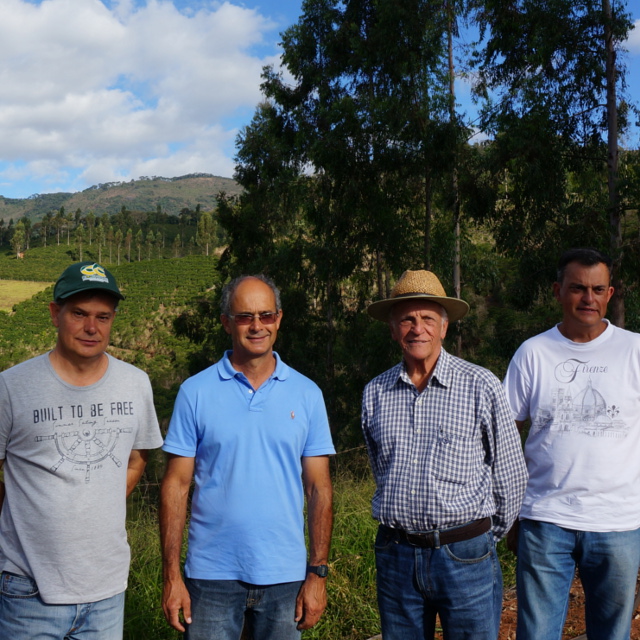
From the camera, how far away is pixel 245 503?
7.45 ft

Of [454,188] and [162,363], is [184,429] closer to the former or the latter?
[454,188]

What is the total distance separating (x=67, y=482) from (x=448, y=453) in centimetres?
128

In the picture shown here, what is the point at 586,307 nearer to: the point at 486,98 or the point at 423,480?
the point at 423,480

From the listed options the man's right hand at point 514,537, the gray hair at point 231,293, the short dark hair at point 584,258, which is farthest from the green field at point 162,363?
the short dark hair at point 584,258

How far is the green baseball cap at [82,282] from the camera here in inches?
89.3

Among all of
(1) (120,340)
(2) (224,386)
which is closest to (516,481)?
(2) (224,386)

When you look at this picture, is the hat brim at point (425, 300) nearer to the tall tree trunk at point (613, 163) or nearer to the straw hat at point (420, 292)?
the straw hat at point (420, 292)

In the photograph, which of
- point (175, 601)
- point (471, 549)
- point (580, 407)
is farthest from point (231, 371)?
point (580, 407)

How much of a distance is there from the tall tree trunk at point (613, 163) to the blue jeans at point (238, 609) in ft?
33.4

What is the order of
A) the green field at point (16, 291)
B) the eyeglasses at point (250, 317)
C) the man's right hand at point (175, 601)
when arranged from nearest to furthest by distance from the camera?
1. the man's right hand at point (175, 601)
2. the eyeglasses at point (250, 317)
3. the green field at point (16, 291)

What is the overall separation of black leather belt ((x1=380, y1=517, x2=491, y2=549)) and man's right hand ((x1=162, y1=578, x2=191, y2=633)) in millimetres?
772

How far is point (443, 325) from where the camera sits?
2547 mm

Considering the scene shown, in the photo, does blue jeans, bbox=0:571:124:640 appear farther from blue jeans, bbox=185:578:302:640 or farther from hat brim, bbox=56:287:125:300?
hat brim, bbox=56:287:125:300

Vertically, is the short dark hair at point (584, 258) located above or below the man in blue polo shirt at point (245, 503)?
above
